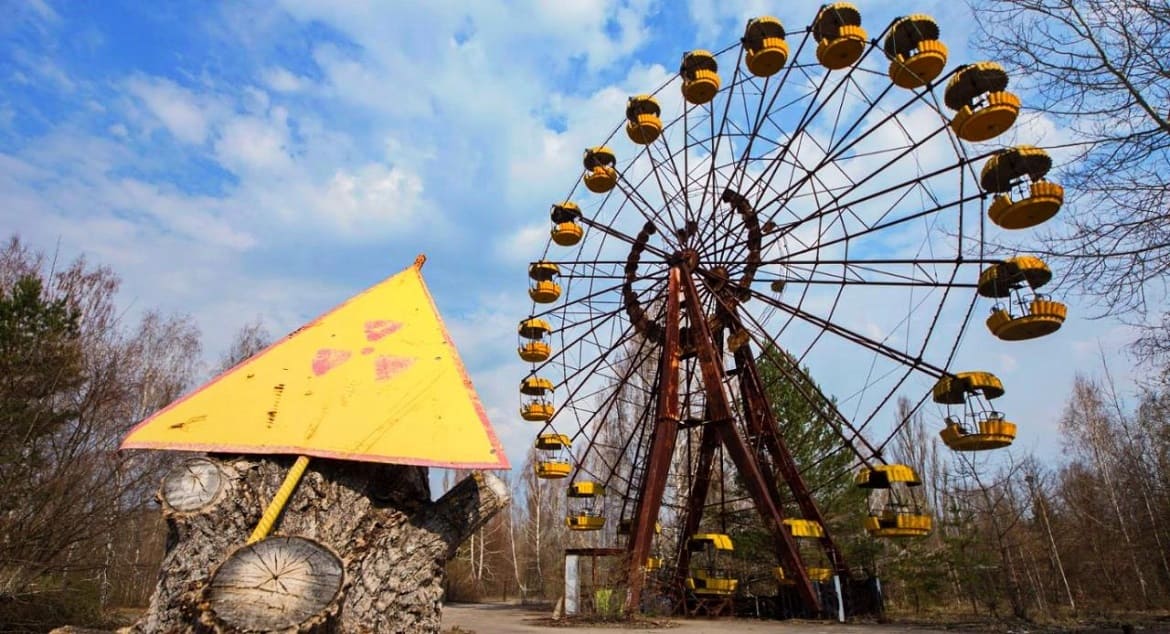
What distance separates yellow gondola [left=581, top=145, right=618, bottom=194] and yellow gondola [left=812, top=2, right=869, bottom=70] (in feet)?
18.8

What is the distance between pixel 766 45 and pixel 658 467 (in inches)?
352

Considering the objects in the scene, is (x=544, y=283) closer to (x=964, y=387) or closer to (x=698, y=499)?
(x=698, y=499)

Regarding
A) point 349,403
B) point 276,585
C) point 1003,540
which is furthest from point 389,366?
point 1003,540

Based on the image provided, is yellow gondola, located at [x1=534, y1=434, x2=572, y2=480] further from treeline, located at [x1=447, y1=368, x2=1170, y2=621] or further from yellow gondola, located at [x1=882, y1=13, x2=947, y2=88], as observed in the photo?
yellow gondola, located at [x1=882, y1=13, x2=947, y2=88]

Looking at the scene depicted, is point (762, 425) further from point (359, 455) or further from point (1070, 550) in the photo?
point (1070, 550)

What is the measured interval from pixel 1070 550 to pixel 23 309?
32499mm

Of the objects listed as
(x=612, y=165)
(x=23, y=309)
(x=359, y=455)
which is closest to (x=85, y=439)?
(x=23, y=309)

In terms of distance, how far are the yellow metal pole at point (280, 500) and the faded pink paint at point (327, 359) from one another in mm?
882

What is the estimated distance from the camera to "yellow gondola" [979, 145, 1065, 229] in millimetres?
11023

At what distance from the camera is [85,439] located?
9.70 meters

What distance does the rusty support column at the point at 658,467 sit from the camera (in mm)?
13445

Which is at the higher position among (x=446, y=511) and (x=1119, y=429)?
(x=1119, y=429)

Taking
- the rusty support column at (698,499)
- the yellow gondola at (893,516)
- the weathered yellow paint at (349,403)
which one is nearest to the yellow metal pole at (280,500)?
the weathered yellow paint at (349,403)

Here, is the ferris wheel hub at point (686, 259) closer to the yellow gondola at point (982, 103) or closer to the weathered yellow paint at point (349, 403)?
the yellow gondola at point (982, 103)
